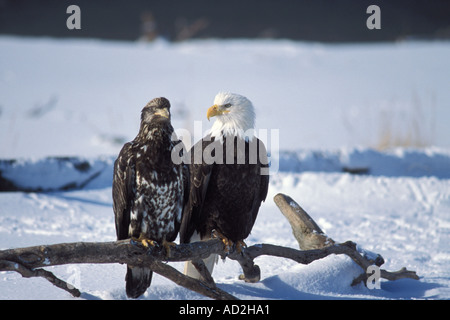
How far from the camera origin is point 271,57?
385 inches

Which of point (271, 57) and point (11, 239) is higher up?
point (271, 57)

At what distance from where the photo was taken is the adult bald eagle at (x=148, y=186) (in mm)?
2432

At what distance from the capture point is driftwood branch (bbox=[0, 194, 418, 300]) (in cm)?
196

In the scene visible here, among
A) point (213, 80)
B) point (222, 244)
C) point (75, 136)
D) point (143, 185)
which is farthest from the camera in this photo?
point (213, 80)

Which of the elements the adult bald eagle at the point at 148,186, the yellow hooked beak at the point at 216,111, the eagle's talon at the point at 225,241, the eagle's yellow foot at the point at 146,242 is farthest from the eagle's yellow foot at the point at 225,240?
the yellow hooked beak at the point at 216,111

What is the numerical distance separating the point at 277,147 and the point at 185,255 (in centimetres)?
356

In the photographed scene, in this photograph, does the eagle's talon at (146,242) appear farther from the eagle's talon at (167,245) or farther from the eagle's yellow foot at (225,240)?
the eagle's yellow foot at (225,240)

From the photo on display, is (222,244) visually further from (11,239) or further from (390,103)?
(390,103)

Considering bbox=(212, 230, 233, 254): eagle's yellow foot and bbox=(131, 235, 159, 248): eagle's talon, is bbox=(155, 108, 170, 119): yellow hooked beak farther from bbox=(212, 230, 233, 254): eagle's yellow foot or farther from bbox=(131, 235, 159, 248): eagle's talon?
bbox=(212, 230, 233, 254): eagle's yellow foot

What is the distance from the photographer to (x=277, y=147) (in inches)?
229

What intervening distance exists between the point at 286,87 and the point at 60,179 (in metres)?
5.14

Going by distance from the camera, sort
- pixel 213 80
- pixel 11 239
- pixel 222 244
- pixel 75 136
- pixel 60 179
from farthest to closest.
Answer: pixel 213 80
pixel 75 136
pixel 60 179
pixel 11 239
pixel 222 244

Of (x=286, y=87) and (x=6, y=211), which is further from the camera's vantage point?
(x=286, y=87)

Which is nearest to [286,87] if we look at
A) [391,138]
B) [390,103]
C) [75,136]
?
[390,103]
